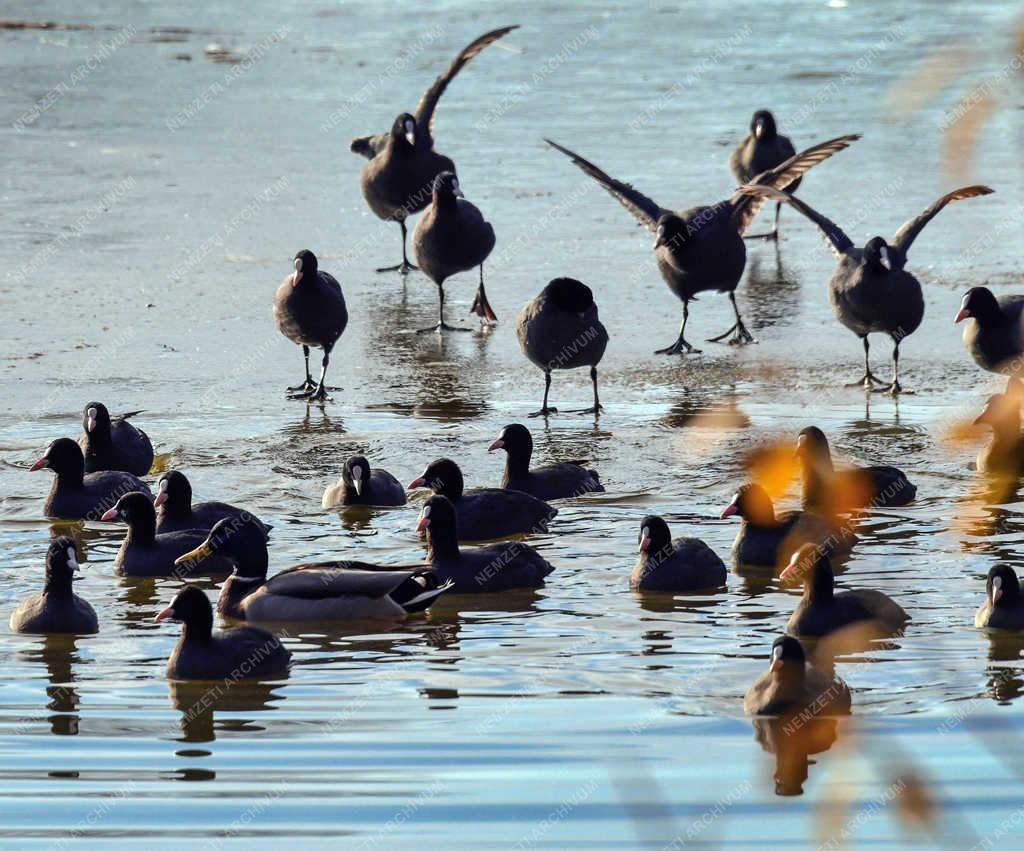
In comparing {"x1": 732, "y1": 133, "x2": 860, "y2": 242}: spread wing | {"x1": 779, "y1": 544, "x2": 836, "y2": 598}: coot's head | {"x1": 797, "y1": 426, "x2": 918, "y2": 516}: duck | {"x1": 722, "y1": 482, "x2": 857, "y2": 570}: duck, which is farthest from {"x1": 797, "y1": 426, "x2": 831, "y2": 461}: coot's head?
{"x1": 732, "y1": 133, "x2": 860, "y2": 242}: spread wing

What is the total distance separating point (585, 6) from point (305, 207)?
41.4 ft

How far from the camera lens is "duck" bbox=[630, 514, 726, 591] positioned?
867 cm

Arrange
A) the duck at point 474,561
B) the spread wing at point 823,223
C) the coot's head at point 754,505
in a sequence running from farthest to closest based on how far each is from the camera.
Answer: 1. the spread wing at point 823,223
2. the coot's head at point 754,505
3. the duck at point 474,561

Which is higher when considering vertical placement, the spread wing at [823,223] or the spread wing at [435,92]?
the spread wing at [435,92]

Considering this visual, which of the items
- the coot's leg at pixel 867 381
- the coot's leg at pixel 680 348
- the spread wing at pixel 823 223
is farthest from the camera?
the coot's leg at pixel 680 348

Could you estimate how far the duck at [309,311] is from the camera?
12.9 meters

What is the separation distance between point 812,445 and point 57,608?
14.1 feet

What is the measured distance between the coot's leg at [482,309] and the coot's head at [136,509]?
539cm

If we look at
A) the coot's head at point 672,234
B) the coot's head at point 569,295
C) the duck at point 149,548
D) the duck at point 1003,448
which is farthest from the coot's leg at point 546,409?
the duck at point 149,548

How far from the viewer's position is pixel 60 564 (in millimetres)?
8273

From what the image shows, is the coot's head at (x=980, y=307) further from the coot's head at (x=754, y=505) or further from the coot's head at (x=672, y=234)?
the coot's head at (x=754, y=505)

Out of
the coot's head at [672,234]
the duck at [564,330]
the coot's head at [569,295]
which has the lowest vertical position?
the duck at [564,330]

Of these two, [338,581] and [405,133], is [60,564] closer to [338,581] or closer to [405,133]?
[338,581]

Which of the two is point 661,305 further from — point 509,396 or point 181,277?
point 181,277
